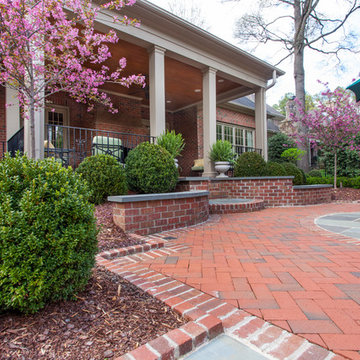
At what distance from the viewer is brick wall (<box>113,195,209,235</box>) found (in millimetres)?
3008

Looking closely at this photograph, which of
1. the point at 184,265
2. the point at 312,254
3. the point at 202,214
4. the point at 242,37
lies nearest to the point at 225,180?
the point at 202,214

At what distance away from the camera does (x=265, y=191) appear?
6.05 metres

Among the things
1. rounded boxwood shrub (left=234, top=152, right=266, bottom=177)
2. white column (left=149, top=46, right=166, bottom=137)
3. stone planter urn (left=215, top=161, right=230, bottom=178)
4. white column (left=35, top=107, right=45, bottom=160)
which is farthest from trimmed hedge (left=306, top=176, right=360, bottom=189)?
white column (left=35, top=107, right=45, bottom=160)

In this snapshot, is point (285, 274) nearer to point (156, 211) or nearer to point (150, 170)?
point (156, 211)

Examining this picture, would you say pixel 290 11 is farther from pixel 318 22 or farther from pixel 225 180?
pixel 225 180

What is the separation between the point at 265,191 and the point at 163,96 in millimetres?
3263

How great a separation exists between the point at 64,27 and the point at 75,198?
2758 millimetres

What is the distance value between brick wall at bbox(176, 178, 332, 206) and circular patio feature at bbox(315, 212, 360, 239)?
5.16 feet

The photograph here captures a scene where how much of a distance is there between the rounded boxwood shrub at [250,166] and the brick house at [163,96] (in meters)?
0.79

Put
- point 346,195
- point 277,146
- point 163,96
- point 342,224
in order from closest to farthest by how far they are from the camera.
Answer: point 342,224 → point 163,96 → point 346,195 → point 277,146

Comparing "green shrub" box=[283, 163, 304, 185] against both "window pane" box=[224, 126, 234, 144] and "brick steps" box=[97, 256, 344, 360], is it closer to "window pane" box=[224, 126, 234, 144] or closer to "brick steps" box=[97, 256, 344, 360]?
"window pane" box=[224, 126, 234, 144]

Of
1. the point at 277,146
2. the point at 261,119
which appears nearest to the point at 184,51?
the point at 261,119

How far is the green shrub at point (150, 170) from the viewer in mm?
4113

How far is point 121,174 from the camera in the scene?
12.7 ft
